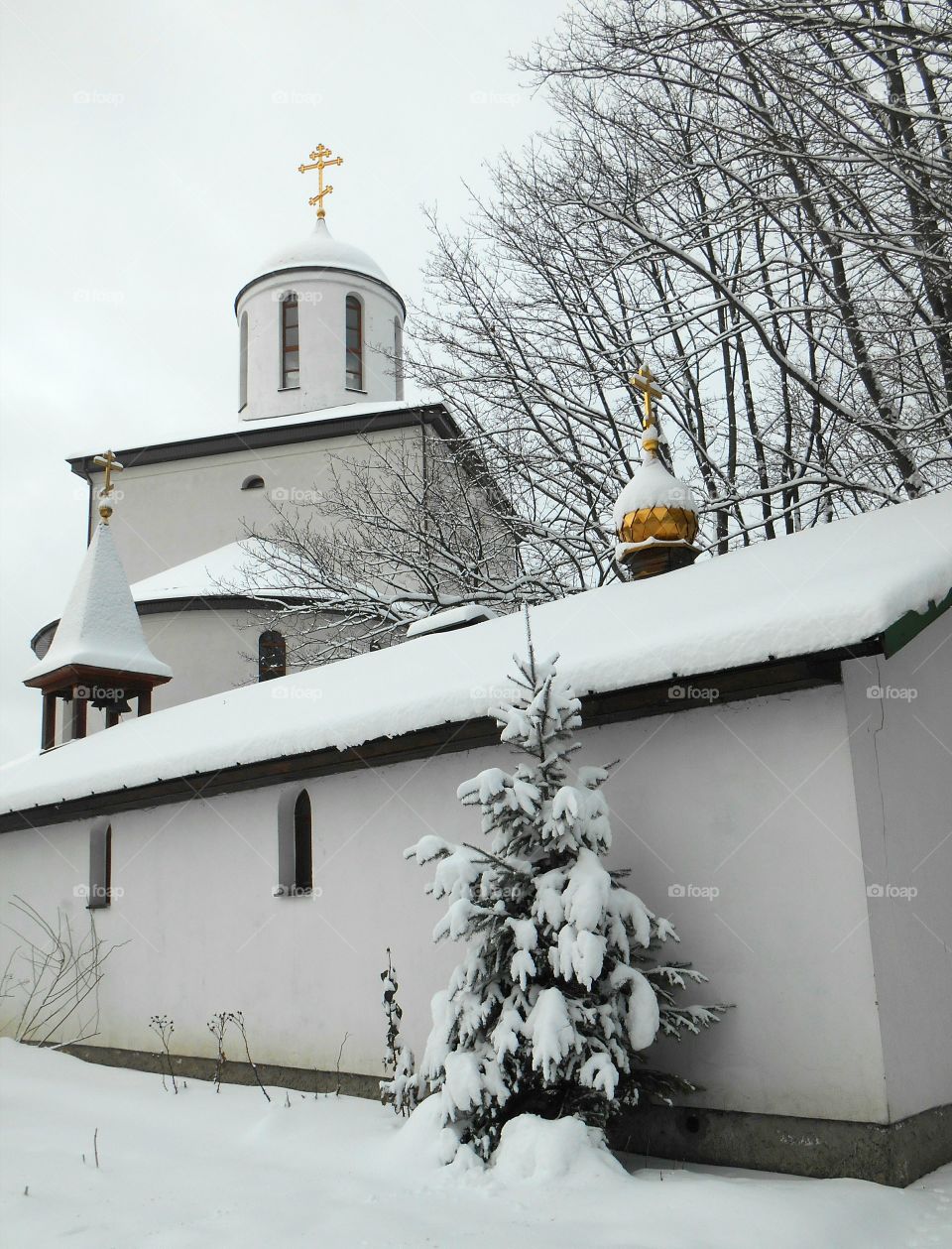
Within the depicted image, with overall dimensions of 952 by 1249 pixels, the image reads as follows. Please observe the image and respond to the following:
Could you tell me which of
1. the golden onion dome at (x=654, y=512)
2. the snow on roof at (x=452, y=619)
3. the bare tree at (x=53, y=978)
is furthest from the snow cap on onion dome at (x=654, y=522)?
the bare tree at (x=53, y=978)

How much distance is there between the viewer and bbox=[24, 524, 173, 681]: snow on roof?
52.5 feet

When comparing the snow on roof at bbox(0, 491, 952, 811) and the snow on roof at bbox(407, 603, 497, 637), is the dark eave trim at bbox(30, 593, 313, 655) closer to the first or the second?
the snow on roof at bbox(407, 603, 497, 637)

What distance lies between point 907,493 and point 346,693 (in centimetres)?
719

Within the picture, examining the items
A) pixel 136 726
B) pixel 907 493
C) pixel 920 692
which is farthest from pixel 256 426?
pixel 920 692

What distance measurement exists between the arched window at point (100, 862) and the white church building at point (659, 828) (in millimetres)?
34

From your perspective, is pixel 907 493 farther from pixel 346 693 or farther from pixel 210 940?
pixel 210 940

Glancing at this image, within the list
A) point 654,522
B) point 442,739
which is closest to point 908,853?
point 442,739

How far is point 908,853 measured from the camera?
21.0 ft

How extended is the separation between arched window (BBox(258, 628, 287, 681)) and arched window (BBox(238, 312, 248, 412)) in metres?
7.60

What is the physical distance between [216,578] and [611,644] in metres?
14.4

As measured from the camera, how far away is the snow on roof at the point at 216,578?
66.0 feet

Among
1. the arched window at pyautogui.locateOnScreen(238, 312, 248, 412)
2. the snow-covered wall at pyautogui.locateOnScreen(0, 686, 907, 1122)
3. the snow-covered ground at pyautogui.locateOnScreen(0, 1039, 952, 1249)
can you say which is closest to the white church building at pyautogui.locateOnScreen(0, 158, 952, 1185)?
the snow-covered wall at pyautogui.locateOnScreen(0, 686, 907, 1122)

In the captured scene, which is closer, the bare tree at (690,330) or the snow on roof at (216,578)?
the bare tree at (690,330)

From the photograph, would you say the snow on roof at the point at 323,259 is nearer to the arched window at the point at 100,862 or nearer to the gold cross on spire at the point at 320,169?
the gold cross on spire at the point at 320,169
